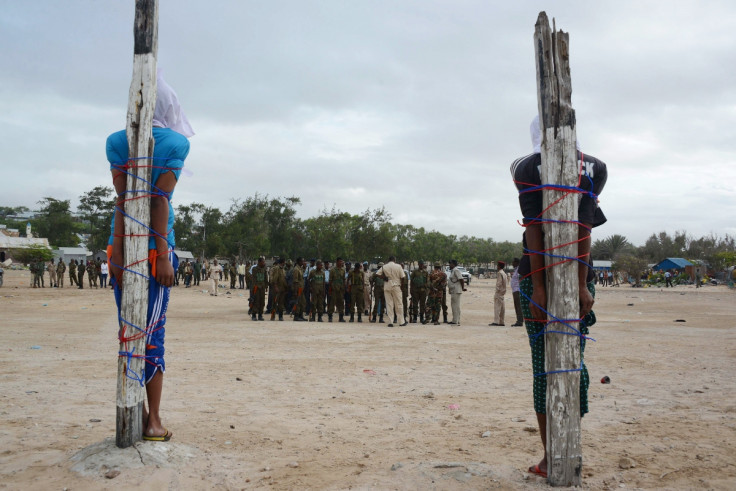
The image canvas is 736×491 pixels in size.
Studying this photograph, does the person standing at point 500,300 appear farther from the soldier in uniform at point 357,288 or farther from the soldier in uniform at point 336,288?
the soldier in uniform at point 336,288

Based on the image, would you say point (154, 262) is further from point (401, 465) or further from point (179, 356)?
point (179, 356)

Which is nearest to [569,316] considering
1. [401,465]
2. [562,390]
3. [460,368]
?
[562,390]

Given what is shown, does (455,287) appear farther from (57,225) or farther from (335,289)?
(57,225)

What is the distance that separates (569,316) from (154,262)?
248 cm

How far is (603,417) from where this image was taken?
468 centimetres

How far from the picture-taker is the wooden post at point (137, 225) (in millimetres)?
3270

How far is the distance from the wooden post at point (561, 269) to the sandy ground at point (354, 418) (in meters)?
0.28

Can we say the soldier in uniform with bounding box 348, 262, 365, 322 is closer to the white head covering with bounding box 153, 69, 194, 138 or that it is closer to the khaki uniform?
the khaki uniform

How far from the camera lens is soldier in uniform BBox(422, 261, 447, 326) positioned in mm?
15234

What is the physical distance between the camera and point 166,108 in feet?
11.9

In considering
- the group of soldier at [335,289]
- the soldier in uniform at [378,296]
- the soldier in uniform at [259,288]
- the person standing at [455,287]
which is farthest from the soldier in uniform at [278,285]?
the person standing at [455,287]

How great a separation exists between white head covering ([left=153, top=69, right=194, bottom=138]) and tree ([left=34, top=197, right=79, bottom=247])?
274ft

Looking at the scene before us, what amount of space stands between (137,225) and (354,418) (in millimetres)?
2435

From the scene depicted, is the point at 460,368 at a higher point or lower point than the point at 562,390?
lower
